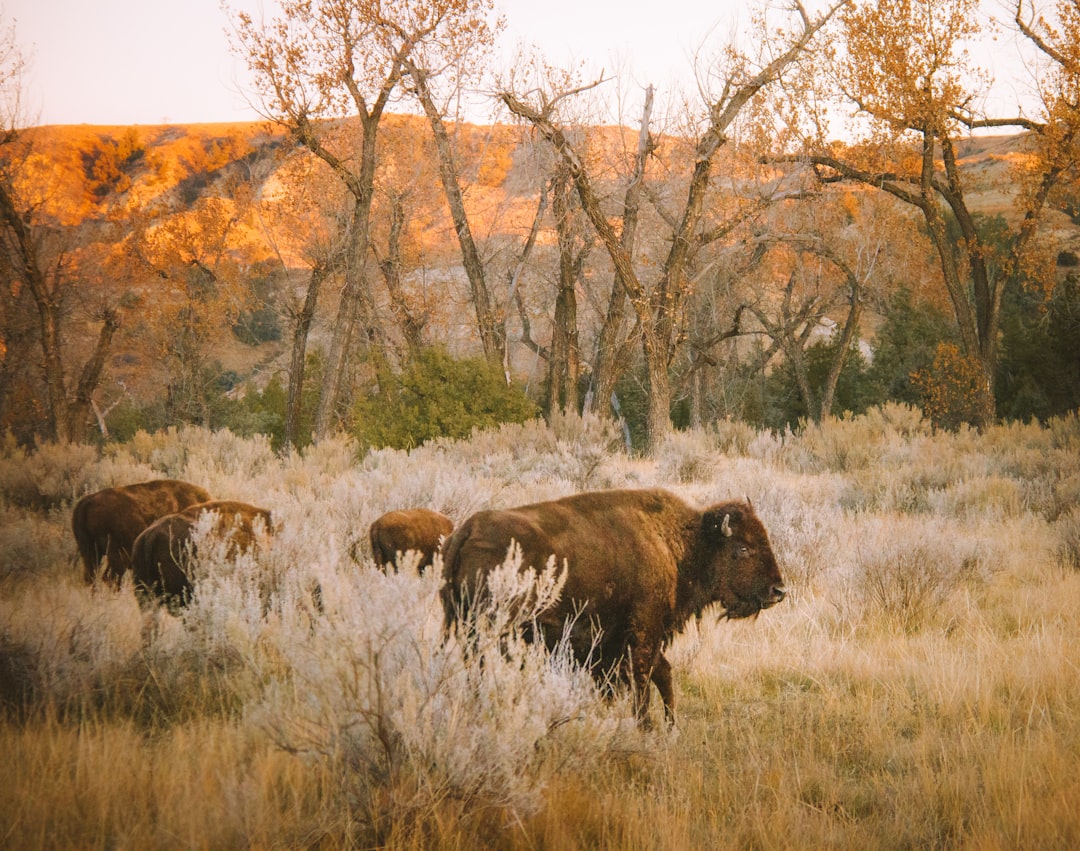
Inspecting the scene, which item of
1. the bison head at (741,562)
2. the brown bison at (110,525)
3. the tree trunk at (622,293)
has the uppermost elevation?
the tree trunk at (622,293)

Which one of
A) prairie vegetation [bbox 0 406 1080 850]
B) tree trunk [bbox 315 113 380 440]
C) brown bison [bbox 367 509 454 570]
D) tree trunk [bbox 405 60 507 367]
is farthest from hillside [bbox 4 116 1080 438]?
prairie vegetation [bbox 0 406 1080 850]

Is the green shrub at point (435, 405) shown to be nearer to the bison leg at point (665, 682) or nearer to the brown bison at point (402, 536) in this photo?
the brown bison at point (402, 536)

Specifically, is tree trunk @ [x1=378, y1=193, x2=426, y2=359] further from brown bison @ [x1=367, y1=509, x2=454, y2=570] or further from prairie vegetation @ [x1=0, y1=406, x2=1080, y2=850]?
prairie vegetation @ [x1=0, y1=406, x2=1080, y2=850]

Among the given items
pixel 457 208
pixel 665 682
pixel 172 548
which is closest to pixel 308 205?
pixel 457 208

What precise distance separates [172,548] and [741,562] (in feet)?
14.3

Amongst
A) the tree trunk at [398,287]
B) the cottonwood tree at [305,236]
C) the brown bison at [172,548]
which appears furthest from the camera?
the tree trunk at [398,287]

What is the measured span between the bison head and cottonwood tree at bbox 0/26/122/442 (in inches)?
660

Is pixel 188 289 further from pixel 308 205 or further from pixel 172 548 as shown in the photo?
pixel 172 548

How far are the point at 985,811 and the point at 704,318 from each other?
3088cm

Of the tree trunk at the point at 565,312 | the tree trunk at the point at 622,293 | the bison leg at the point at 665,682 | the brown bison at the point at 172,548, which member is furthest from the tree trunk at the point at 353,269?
the bison leg at the point at 665,682

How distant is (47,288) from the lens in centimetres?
1972

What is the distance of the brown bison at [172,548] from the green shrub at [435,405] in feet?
29.6

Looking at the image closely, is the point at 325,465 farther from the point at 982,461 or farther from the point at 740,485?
the point at 982,461

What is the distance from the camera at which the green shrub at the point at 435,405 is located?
53.1ft
